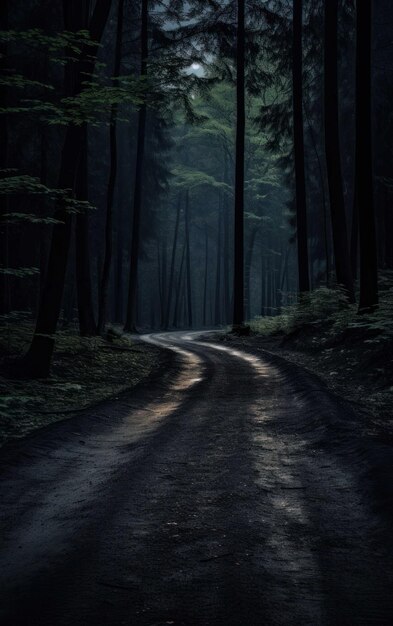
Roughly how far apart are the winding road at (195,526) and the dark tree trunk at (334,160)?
10.8m

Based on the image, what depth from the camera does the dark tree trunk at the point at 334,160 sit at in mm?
16766

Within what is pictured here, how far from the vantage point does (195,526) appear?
11.6ft

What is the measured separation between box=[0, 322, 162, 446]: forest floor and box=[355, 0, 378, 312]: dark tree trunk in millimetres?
5837

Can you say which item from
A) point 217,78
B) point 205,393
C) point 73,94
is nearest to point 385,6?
point 217,78

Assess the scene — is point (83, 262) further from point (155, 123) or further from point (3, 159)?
point (155, 123)

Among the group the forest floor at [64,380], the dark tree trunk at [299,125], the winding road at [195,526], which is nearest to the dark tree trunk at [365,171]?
the forest floor at [64,380]

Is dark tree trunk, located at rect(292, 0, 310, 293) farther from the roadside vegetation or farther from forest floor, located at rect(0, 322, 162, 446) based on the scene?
forest floor, located at rect(0, 322, 162, 446)

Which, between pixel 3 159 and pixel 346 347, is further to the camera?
pixel 3 159

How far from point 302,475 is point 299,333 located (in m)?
13.2

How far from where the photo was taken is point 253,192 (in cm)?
4762

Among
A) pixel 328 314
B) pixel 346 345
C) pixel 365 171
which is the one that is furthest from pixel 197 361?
pixel 365 171

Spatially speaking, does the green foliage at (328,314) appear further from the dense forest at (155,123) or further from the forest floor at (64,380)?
the forest floor at (64,380)

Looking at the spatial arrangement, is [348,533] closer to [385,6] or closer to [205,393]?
[205,393]

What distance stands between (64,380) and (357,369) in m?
5.90
